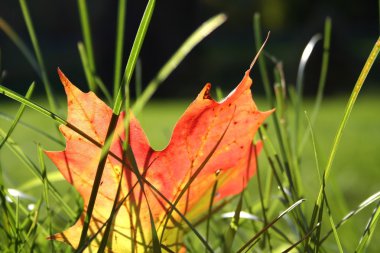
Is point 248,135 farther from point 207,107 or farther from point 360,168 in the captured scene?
point 360,168

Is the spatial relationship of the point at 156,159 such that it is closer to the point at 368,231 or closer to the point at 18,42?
the point at 368,231

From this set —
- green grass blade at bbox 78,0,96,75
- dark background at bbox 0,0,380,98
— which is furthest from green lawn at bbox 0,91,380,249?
dark background at bbox 0,0,380,98

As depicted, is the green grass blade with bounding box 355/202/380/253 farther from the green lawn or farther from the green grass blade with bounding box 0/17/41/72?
the green grass blade with bounding box 0/17/41/72

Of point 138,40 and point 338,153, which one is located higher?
point 338,153

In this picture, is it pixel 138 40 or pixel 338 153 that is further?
pixel 338 153

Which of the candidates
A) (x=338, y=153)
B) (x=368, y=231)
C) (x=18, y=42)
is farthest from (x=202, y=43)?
(x=368, y=231)

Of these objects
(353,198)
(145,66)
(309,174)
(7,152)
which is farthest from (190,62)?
(353,198)
